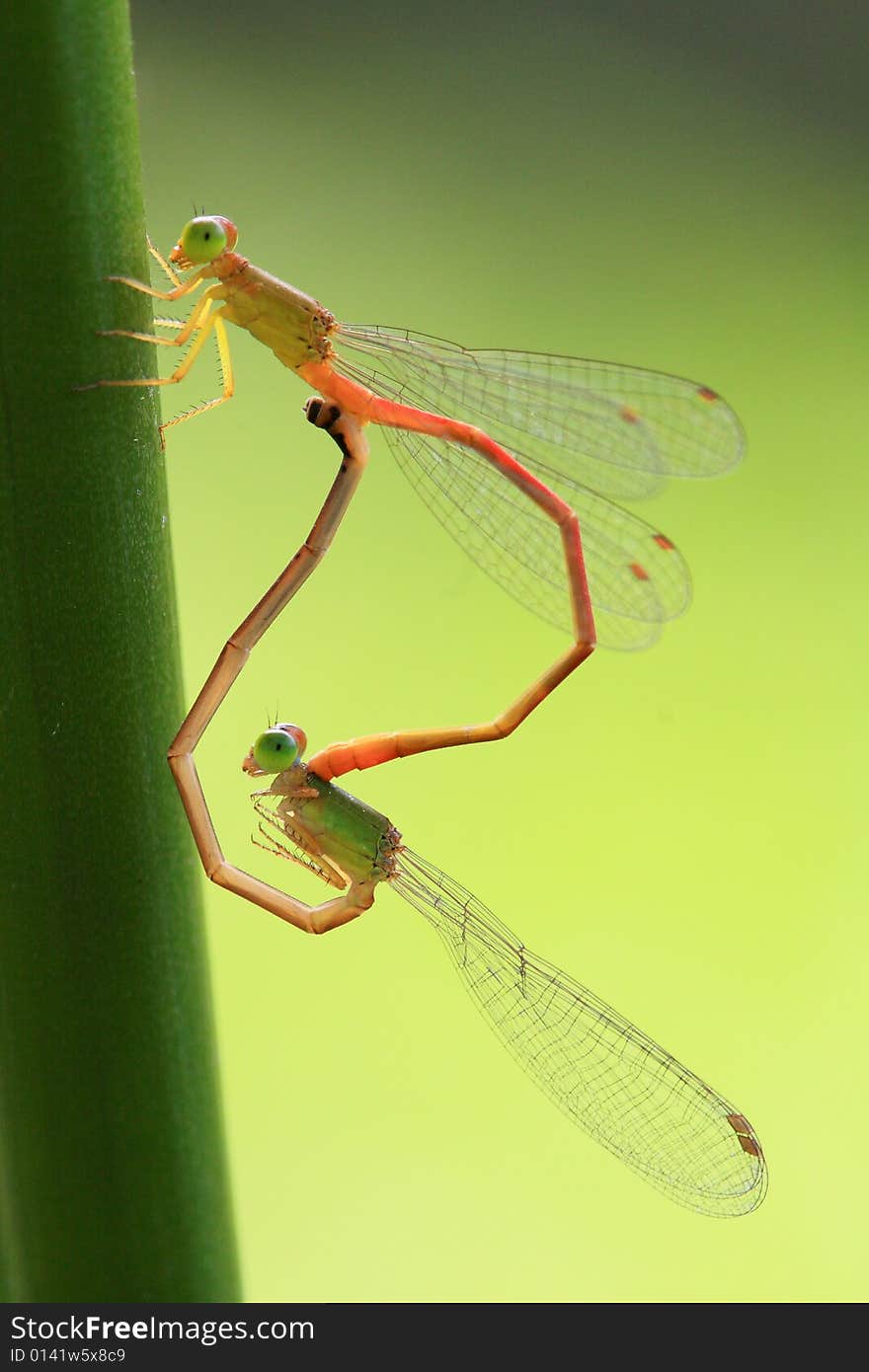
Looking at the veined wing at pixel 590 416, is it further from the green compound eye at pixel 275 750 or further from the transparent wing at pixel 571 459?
the green compound eye at pixel 275 750

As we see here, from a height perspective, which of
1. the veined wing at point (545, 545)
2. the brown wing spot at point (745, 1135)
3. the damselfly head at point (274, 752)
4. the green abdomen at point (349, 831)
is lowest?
the brown wing spot at point (745, 1135)

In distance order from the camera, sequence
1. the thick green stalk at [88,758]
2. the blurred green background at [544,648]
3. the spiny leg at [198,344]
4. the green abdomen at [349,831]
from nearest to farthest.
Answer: the thick green stalk at [88,758], the spiny leg at [198,344], the green abdomen at [349,831], the blurred green background at [544,648]

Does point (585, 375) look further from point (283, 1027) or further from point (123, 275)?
point (283, 1027)

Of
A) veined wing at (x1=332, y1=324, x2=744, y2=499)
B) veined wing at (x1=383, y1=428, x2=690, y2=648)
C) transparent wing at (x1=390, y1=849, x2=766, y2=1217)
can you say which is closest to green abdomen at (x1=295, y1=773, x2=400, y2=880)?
transparent wing at (x1=390, y1=849, x2=766, y2=1217)

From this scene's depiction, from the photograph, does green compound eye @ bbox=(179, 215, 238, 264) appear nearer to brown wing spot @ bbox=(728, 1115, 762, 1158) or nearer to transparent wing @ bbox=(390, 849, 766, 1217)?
transparent wing @ bbox=(390, 849, 766, 1217)

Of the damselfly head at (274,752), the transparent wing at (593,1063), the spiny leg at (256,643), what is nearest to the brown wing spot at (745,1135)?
the transparent wing at (593,1063)

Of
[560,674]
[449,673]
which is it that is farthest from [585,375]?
[449,673]

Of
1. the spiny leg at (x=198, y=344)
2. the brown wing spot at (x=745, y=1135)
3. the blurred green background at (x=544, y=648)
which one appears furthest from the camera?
the blurred green background at (x=544, y=648)

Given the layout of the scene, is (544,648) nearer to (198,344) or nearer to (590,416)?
(590,416)
